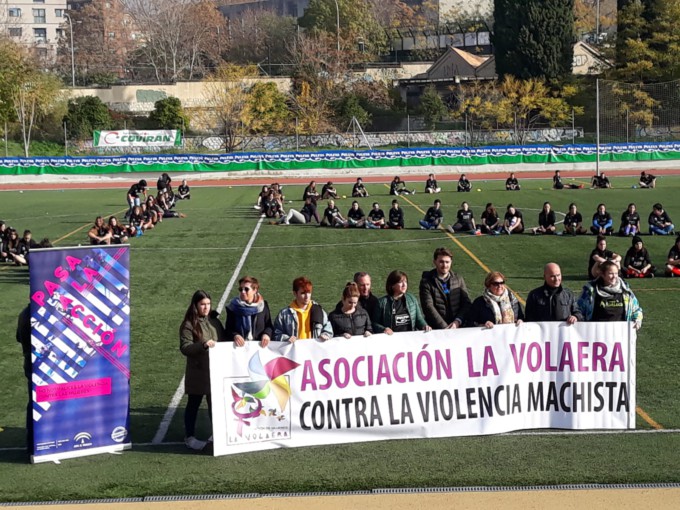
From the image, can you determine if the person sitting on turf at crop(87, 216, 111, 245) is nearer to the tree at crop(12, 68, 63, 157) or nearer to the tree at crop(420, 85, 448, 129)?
the tree at crop(12, 68, 63, 157)

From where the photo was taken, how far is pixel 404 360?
32.3 feet

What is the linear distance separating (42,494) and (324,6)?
104 metres

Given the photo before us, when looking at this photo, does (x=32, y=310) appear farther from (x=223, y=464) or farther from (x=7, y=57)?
(x=7, y=57)

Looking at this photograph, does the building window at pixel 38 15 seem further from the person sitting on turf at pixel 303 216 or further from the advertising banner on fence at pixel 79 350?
the advertising banner on fence at pixel 79 350

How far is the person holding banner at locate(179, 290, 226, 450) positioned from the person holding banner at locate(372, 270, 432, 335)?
175 centimetres

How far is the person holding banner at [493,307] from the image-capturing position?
10.1m

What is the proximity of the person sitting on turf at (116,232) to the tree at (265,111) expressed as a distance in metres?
48.7

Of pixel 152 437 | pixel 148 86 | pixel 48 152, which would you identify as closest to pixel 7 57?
pixel 48 152

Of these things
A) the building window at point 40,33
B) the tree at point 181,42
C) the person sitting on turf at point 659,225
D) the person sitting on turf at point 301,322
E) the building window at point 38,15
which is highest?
the building window at point 38,15

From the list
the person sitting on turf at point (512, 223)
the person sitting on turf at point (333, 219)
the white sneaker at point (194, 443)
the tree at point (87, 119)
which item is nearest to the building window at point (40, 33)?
the tree at point (87, 119)

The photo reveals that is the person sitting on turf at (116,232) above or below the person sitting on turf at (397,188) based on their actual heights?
below

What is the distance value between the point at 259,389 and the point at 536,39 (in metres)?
72.9

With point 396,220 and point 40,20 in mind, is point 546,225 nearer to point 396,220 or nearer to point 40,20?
point 396,220

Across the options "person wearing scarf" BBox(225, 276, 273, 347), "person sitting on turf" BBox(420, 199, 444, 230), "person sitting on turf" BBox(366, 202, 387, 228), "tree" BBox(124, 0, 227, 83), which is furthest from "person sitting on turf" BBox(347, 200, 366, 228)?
"tree" BBox(124, 0, 227, 83)
